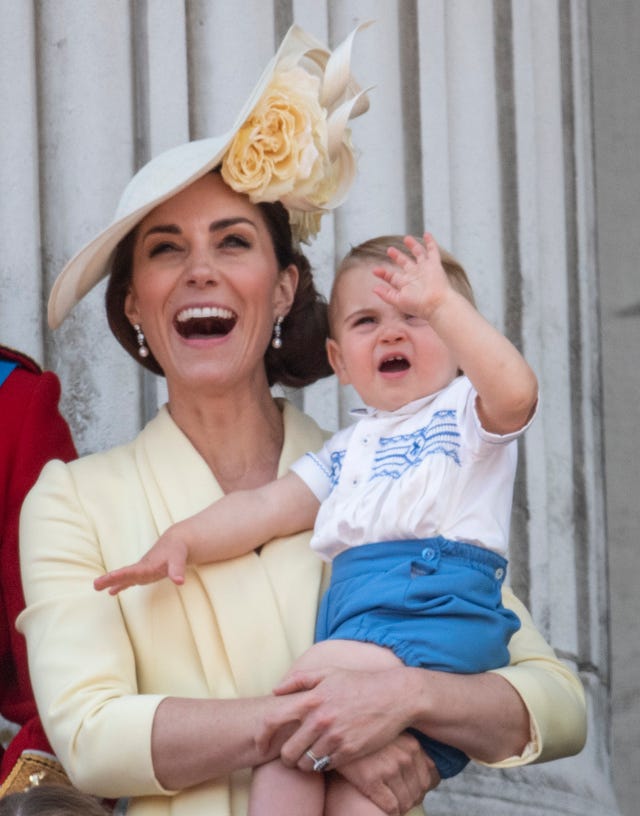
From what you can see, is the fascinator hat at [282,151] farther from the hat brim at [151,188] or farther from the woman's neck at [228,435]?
the woman's neck at [228,435]

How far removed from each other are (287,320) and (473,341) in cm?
79

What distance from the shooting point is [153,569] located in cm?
332

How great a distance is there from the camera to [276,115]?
11.8 ft

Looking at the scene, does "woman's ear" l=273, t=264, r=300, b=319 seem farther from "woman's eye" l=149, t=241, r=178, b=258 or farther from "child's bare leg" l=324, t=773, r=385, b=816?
"child's bare leg" l=324, t=773, r=385, b=816

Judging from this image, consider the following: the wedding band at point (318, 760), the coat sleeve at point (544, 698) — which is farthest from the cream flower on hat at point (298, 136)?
the wedding band at point (318, 760)

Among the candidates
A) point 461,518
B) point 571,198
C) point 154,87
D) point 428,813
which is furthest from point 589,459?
Result: point 461,518

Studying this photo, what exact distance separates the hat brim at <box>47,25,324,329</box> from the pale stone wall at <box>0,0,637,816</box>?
1.88 ft

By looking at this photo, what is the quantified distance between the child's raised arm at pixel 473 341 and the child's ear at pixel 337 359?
1.15ft

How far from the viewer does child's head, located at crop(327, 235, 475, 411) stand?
11.2 feet

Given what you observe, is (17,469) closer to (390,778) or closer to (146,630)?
(146,630)

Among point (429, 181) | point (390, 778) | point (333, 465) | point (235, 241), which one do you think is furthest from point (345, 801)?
point (429, 181)

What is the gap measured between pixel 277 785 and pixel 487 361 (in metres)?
0.67

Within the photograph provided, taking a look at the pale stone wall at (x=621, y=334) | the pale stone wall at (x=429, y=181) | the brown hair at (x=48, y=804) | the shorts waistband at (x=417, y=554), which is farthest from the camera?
the pale stone wall at (x=621, y=334)

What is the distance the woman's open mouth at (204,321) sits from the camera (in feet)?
12.0
